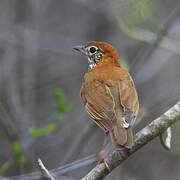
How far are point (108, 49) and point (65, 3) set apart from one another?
457 centimetres

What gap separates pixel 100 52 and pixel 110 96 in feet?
3.74

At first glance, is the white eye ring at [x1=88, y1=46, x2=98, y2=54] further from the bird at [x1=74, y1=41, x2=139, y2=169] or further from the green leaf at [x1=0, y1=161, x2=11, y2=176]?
the green leaf at [x1=0, y1=161, x2=11, y2=176]

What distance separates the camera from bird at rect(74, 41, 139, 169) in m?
6.10

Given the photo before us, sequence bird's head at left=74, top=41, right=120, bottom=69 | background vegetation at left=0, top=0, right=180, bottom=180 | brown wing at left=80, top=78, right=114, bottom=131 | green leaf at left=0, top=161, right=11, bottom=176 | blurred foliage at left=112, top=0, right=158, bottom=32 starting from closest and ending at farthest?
brown wing at left=80, top=78, right=114, bottom=131, bird's head at left=74, top=41, right=120, bottom=69, blurred foliage at left=112, top=0, right=158, bottom=32, green leaf at left=0, top=161, right=11, bottom=176, background vegetation at left=0, top=0, right=180, bottom=180

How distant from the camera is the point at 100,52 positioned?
7.79 meters

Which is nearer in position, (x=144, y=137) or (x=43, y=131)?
(x=144, y=137)

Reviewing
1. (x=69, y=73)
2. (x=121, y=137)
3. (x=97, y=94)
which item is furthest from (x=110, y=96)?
(x=69, y=73)

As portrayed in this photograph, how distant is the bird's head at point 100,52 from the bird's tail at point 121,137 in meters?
1.75

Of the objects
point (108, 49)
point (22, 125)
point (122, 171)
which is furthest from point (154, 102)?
point (108, 49)

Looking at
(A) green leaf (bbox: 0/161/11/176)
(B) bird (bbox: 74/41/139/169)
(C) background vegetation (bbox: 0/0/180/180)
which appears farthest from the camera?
(C) background vegetation (bbox: 0/0/180/180)

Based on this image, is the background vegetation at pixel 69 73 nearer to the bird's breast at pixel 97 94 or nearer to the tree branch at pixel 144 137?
the bird's breast at pixel 97 94

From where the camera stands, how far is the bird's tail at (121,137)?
18.7ft

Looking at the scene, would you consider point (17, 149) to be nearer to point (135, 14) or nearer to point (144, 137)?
point (135, 14)

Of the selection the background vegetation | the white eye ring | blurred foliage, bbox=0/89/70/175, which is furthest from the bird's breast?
the background vegetation
